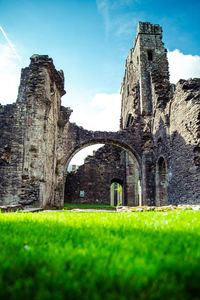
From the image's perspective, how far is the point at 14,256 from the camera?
4.52 feet

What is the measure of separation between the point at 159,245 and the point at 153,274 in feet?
1.77

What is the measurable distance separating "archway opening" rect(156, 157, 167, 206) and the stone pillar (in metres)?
0.55

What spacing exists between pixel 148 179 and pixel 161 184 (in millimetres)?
1004

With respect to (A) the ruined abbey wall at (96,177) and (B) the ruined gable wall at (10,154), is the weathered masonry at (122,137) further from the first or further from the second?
(A) the ruined abbey wall at (96,177)

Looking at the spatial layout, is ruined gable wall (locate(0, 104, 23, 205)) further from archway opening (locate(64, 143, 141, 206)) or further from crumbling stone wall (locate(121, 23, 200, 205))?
archway opening (locate(64, 143, 141, 206))

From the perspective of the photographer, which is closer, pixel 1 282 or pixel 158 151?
pixel 1 282

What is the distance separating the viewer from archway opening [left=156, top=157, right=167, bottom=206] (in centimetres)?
1234

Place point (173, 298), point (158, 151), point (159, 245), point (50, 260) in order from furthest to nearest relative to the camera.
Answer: point (158, 151) → point (159, 245) → point (50, 260) → point (173, 298)

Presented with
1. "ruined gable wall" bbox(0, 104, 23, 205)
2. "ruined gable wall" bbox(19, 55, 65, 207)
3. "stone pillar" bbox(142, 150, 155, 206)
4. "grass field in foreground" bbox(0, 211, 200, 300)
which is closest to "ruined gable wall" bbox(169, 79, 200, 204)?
"stone pillar" bbox(142, 150, 155, 206)

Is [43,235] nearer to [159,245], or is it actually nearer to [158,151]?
[159,245]

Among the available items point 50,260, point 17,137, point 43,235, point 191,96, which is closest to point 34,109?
point 17,137

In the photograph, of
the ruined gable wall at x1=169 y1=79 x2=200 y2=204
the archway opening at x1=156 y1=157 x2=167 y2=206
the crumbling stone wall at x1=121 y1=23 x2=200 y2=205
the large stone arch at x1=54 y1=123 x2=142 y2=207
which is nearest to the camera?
the ruined gable wall at x1=169 y1=79 x2=200 y2=204

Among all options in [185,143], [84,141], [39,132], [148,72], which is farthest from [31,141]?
[148,72]

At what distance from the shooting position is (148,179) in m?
13.4
